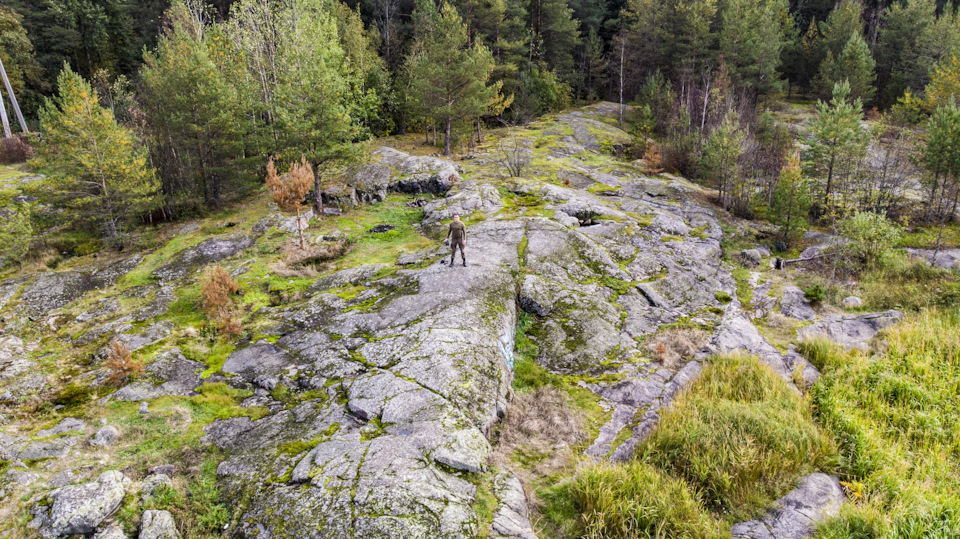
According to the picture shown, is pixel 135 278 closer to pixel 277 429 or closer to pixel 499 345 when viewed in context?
pixel 277 429

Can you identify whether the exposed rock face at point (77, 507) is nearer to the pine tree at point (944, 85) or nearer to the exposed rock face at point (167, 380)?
the exposed rock face at point (167, 380)

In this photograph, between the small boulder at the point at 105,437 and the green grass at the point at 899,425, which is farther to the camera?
the small boulder at the point at 105,437

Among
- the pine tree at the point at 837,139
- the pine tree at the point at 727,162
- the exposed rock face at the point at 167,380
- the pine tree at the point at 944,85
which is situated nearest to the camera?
the exposed rock face at the point at 167,380

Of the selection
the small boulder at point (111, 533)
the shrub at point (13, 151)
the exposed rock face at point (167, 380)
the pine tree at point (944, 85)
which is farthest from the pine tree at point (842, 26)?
the shrub at point (13, 151)

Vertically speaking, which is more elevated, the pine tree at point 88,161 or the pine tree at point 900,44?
the pine tree at point 900,44

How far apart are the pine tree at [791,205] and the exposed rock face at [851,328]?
1212 centimetres

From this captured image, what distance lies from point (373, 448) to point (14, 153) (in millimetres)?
43032

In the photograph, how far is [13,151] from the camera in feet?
103

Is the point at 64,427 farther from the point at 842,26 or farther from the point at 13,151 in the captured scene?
the point at 842,26

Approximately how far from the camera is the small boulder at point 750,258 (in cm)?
1944

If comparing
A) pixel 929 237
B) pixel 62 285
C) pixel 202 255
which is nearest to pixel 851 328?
pixel 929 237

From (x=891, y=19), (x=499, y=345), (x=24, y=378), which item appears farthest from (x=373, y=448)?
(x=891, y=19)

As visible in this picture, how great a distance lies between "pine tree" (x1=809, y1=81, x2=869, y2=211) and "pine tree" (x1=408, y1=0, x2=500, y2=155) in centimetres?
2149

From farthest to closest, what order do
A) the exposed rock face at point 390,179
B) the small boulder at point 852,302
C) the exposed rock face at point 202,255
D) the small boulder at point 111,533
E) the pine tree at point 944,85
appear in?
1. the pine tree at point 944,85
2. the exposed rock face at point 390,179
3. the exposed rock face at point 202,255
4. the small boulder at point 852,302
5. the small boulder at point 111,533
